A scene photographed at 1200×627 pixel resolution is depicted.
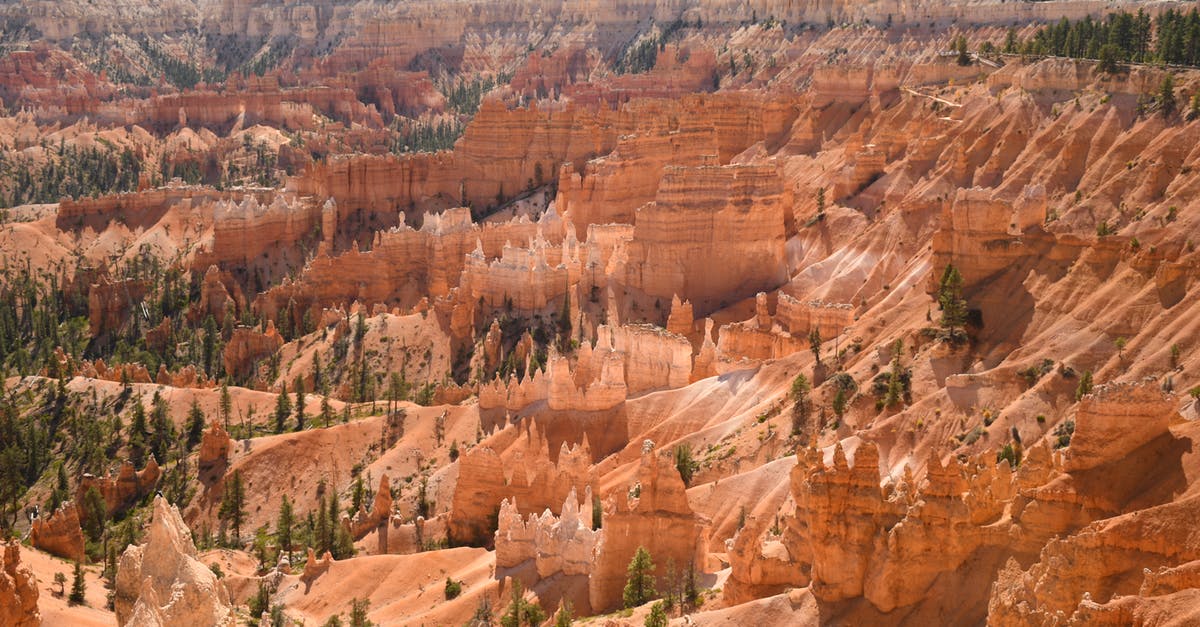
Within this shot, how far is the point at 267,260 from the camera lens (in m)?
110

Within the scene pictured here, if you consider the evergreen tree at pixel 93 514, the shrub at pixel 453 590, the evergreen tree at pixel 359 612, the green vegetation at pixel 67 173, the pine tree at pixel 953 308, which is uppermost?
the pine tree at pixel 953 308

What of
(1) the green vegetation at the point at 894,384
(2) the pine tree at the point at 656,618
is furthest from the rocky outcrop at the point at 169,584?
(1) the green vegetation at the point at 894,384

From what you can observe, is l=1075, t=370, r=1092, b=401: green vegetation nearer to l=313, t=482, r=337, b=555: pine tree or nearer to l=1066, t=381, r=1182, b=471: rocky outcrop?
l=1066, t=381, r=1182, b=471: rocky outcrop

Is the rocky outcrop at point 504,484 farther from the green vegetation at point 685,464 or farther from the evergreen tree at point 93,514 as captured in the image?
the evergreen tree at point 93,514

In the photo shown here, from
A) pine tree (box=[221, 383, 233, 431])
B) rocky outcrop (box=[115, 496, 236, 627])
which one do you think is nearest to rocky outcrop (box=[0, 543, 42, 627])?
rocky outcrop (box=[115, 496, 236, 627])

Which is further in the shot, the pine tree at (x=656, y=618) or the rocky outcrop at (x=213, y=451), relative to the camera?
the rocky outcrop at (x=213, y=451)

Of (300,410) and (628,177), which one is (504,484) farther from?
(628,177)

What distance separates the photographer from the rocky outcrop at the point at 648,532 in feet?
145

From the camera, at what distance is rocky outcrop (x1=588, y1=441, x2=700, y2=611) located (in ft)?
145

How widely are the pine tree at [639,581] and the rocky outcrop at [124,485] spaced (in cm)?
3209

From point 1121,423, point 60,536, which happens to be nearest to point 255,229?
point 60,536

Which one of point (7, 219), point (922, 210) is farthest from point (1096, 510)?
point (7, 219)

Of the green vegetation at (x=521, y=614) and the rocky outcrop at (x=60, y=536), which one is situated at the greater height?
the green vegetation at (x=521, y=614)

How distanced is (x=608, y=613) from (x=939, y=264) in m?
22.2
